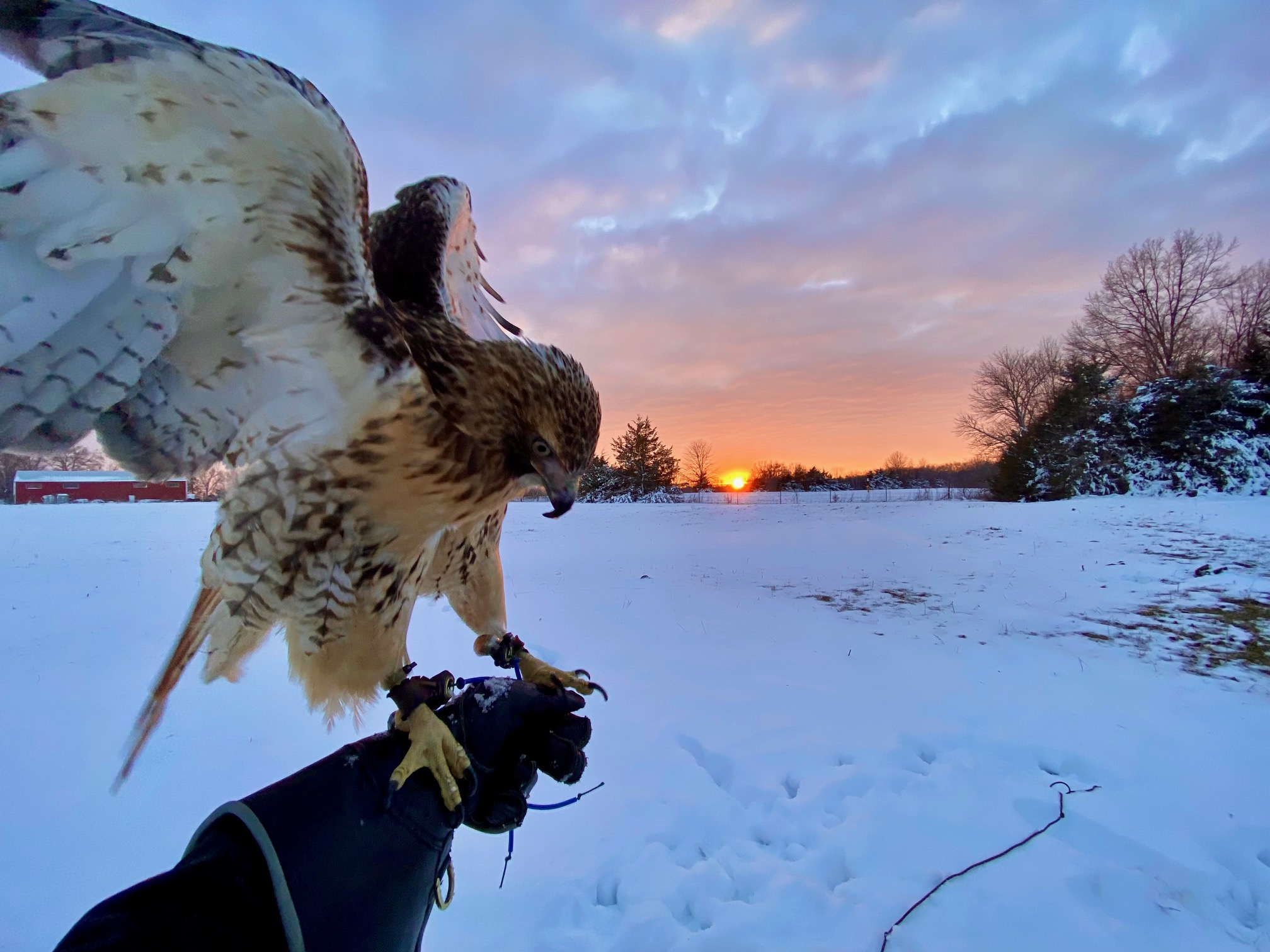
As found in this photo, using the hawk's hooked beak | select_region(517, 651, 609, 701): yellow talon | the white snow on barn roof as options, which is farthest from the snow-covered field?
the white snow on barn roof

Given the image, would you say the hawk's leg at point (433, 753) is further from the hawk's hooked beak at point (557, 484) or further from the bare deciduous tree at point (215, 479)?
the bare deciduous tree at point (215, 479)

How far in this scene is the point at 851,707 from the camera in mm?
3727

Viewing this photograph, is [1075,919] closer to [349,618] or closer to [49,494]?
[349,618]

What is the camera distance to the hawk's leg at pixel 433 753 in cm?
167

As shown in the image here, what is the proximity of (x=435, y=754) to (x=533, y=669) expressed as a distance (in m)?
0.84

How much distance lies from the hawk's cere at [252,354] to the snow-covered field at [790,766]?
0.87 metres

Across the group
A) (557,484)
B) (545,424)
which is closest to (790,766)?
(557,484)

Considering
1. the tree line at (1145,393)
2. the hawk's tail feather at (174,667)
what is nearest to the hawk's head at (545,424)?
the hawk's tail feather at (174,667)

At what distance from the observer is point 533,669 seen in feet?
8.50

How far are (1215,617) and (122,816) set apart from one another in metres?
8.45

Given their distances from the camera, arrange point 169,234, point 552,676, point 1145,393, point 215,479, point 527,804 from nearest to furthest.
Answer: point 169,234 → point 527,804 → point 215,479 → point 552,676 → point 1145,393

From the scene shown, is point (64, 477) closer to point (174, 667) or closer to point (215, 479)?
point (174, 667)

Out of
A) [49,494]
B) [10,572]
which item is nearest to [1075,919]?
[10,572]

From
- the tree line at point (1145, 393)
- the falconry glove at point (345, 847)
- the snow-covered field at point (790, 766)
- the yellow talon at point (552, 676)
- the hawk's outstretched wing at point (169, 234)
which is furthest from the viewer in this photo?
the tree line at point (1145, 393)
